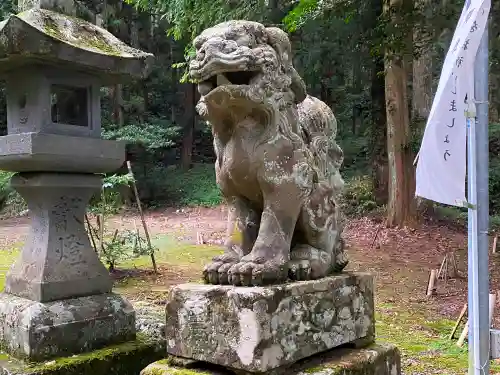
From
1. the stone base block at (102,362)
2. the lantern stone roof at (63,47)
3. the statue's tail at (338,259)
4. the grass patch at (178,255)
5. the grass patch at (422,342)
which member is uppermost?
the lantern stone roof at (63,47)

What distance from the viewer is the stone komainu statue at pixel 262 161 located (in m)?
2.31

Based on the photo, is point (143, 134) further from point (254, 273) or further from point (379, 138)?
point (254, 273)

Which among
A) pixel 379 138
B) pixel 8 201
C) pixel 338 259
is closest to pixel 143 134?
pixel 8 201

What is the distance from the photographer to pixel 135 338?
11.2 ft

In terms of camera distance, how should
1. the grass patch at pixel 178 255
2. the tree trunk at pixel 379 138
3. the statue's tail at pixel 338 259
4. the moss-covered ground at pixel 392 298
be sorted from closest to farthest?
the statue's tail at pixel 338 259
the moss-covered ground at pixel 392 298
the grass patch at pixel 178 255
the tree trunk at pixel 379 138

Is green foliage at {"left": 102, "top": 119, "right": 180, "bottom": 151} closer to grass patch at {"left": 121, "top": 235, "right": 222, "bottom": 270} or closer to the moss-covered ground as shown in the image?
grass patch at {"left": 121, "top": 235, "right": 222, "bottom": 270}

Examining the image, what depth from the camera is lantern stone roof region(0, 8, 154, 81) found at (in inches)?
114

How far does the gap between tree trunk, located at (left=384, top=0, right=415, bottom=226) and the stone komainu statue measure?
851cm

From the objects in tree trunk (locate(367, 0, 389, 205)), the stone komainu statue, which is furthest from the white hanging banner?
tree trunk (locate(367, 0, 389, 205))

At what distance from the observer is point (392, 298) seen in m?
6.83

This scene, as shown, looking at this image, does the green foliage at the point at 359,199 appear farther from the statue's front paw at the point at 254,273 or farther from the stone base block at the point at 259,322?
the statue's front paw at the point at 254,273

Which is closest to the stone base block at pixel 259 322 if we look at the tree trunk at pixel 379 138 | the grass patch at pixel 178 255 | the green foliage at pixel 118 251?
the green foliage at pixel 118 251

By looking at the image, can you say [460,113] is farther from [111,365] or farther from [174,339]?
[111,365]

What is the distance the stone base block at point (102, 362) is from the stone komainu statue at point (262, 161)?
105 centimetres
